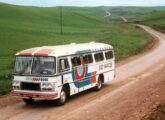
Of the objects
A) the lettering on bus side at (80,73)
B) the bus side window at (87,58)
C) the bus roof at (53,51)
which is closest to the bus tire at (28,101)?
the bus roof at (53,51)

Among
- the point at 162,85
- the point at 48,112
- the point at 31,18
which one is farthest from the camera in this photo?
the point at 31,18

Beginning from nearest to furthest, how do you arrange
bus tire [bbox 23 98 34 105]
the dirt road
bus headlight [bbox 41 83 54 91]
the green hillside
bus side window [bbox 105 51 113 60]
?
the dirt road
bus headlight [bbox 41 83 54 91]
bus tire [bbox 23 98 34 105]
bus side window [bbox 105 51 113 60]
the green hillside

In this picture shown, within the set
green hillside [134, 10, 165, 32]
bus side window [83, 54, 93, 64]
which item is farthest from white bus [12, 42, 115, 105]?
green hillside [134, 10, 165, 32]

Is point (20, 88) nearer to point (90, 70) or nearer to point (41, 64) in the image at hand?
point (41, 64)

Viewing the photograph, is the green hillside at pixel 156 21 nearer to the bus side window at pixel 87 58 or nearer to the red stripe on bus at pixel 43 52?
the bus side window at pixel 87 58

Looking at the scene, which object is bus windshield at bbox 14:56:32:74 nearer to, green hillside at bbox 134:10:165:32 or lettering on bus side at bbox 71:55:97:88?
lettering on bus side at bbox 71:55:97:88

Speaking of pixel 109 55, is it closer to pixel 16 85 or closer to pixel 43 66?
pixel 43 66

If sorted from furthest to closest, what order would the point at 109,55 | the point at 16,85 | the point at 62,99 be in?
the point at 109,55
the point at 62,99
the point at 16,85

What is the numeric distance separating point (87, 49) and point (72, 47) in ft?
4.92

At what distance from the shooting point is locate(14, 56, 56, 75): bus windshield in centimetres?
1697

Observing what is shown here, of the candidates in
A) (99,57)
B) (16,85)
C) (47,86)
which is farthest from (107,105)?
(99,57)

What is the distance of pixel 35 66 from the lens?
17109mm

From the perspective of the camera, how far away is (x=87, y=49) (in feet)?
68.1

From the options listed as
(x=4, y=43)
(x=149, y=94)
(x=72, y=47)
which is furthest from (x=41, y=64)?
(x=4, y=43)
